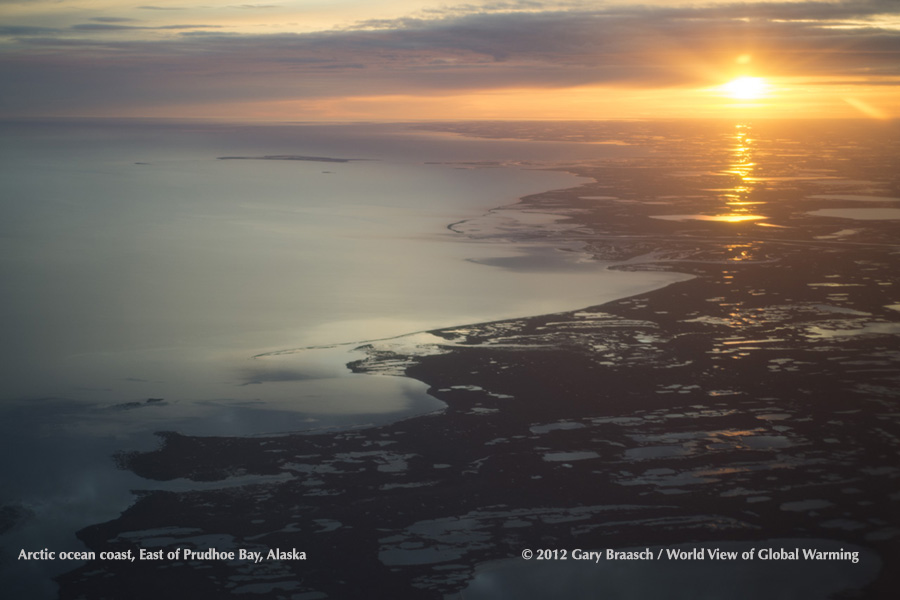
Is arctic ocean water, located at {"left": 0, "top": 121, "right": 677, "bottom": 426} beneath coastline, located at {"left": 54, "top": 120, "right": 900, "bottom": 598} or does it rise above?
above

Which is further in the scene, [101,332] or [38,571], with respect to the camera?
[101,332]

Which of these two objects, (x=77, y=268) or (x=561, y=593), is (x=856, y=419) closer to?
(x=561, y=593)

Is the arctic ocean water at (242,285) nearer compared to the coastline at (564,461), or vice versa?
the coastline at (564,461)

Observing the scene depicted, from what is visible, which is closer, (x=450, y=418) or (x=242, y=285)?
(x=450, y=418)

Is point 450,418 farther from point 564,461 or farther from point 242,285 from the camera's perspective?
point 242,285

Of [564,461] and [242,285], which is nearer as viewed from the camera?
[564,461]

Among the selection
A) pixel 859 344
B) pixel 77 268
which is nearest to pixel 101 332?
pixel 77 268

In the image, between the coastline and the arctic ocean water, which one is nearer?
→ the coastline

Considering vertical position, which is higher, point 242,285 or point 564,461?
point 242,285

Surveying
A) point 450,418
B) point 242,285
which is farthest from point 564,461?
point 242,285

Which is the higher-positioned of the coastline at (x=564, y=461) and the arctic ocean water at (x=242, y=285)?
the arctic ocean water at (x=242, y=285)

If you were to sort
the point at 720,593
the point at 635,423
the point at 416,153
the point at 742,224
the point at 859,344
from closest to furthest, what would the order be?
the point at 720,593 < the point at 635,423 < the point at 859,344 < the point at 742,224 < the point at 416,153
